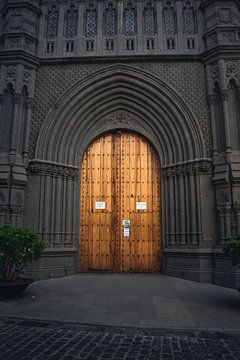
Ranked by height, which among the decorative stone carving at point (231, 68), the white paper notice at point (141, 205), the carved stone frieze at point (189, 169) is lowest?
the white paper notice at point (141, 205)

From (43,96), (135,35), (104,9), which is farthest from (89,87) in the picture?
(104,9)

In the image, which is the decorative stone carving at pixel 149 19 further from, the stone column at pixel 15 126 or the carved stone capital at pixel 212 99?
the stone column at pixel 15 126

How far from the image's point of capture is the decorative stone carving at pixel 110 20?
1101 cm

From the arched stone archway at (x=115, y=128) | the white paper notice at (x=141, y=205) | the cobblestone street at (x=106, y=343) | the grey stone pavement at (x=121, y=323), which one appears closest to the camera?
the cobblestone street at (x=106, y=343)

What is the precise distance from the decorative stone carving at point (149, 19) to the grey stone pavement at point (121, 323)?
30.2ft

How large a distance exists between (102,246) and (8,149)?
4.67 meters

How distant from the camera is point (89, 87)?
10.5 m

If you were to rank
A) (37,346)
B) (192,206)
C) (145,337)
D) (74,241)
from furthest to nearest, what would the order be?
(74,241)
(192,206)
(145,337)
(37,346)

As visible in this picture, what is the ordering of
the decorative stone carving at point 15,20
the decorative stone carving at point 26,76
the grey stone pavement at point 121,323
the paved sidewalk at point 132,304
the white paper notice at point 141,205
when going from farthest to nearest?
the white paper notice at point 141,205
the decorative stone carving at point 15,20
the decorative stone carving at point 26,76
the paved sidewalk at point 132,304
the grey stone pavement at point 121,323

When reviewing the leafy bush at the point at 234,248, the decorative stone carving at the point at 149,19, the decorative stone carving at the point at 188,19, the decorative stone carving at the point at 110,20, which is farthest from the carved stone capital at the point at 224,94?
the leafy bush at the point at 234,248

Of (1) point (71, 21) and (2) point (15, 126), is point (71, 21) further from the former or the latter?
(2) point (15, 126)

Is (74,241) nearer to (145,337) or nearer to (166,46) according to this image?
(145,337)

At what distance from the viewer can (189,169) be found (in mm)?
9594

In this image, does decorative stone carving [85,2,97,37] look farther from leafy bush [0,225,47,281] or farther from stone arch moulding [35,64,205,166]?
leafy bush [0,225,47,281]
